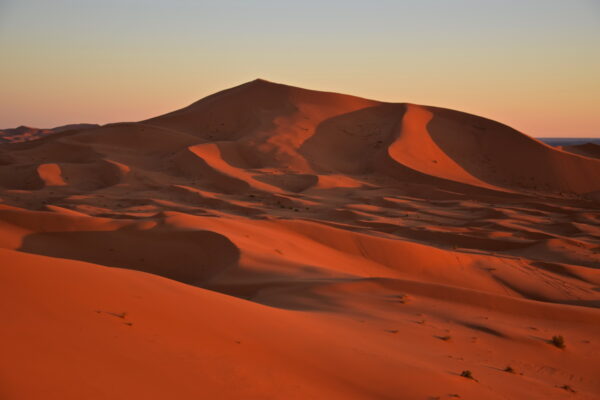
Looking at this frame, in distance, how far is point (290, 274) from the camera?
312 inches

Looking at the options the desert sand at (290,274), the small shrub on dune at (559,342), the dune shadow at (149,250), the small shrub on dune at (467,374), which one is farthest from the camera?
the dune shadow at (149,250)

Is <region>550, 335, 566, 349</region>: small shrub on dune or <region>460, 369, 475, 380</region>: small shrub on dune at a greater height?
<region>460, 369, 475, 380</region>: small shrub on dune

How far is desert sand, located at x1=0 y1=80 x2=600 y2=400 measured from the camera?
133 inches

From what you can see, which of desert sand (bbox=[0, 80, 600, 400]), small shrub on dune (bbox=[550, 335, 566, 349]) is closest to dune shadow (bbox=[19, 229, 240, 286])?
desert sand (bbox=[0, 80, 600, 400])

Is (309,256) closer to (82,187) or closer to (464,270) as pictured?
(464,270)

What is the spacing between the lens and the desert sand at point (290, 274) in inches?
133

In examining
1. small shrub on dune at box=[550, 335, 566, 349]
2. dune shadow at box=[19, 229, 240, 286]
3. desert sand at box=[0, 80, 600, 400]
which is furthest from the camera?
dune shadow at box=[19, 229, 240, 286]

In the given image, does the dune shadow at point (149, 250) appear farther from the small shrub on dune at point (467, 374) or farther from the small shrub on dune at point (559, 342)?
the small shrub on dune at point (467, 374)

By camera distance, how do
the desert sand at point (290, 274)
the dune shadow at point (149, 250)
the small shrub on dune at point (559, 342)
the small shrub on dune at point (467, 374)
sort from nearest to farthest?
the desert sand at point (290, 274) < the small shrub on dune at point (467, 374) < the small shrub on dune at point (559, 342) < the dune shadow at point (149, 250)

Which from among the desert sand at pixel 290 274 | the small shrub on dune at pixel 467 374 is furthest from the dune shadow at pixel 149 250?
the small shrub on dune at pixel 467 374

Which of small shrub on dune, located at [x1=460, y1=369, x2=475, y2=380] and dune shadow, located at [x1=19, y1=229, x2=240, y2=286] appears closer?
small shrub on dune, located at [x1=460, y1=369, x2=475, y2=380]

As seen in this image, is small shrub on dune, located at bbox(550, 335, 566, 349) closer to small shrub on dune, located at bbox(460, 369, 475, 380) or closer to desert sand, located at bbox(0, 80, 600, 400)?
desert sand, located at bbox(0, 80, 600, 400)

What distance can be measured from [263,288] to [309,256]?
301 centimetres

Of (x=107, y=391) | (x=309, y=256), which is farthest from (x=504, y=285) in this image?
(x=107, y=391)
